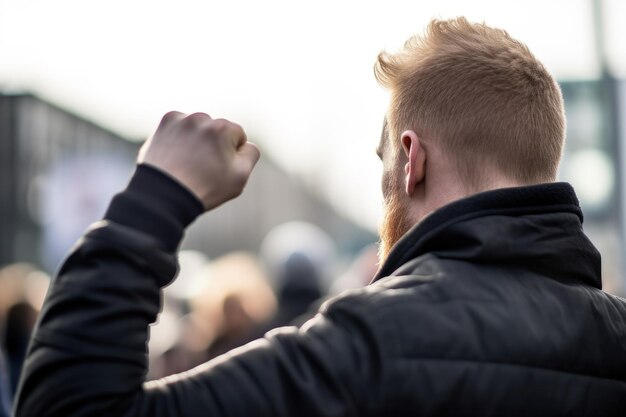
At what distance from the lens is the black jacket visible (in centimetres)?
163

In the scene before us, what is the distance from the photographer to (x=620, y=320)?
6.81ft

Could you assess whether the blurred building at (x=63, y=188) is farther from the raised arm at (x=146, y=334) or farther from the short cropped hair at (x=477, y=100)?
the raised arm at (x=146, y=334)

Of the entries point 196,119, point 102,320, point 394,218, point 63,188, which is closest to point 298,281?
point 394,218

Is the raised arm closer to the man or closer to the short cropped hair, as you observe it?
the man

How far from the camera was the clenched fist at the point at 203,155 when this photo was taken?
1752 millimetres

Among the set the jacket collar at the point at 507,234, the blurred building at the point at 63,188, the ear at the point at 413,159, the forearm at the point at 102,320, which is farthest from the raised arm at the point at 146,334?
the blurred building at the point at 63,188

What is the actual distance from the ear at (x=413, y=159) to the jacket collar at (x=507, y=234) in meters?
0.12

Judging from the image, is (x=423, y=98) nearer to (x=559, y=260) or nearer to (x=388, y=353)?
(x=559, y=260)

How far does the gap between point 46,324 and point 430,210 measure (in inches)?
31.2

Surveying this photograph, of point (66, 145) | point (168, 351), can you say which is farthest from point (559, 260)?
point (66, 145)

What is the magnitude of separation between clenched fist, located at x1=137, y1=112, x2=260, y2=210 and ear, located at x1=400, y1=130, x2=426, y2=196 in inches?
14.3

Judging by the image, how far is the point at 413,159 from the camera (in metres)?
2.02

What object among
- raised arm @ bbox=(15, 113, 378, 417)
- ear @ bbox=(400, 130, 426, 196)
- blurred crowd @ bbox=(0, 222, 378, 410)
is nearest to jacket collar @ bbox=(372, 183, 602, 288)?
ear @ bbox=(400, 130, 426, 196)

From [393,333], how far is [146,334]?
0.41 m
